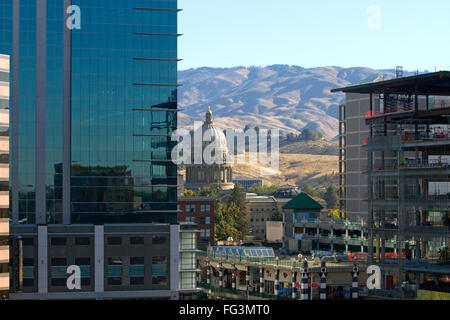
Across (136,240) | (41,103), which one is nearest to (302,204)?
(136,240)

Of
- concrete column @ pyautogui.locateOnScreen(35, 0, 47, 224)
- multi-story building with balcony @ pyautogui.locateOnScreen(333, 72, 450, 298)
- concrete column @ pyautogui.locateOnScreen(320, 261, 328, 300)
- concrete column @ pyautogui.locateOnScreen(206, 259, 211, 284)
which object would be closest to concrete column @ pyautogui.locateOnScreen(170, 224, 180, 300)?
concrete column @ pyautogui.locateOnScreen(35, 0, 47, 224)

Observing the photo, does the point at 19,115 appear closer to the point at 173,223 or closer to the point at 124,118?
the point at 124,118

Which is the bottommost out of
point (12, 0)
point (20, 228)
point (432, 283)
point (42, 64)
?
point (432, 283)

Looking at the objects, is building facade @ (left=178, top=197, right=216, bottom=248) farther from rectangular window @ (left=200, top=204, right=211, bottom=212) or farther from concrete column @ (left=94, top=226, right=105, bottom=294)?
concrete column @ (left=94, top=226, right=105, bottom=294)

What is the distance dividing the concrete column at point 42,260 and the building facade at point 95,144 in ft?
0.39

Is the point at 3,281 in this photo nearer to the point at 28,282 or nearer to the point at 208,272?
the point at 28,282

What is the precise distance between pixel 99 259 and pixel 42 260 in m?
6.75

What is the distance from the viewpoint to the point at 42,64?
105 m

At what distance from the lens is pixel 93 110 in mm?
106562

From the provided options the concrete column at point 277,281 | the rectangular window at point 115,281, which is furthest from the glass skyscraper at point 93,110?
the concrete column at point 277,281

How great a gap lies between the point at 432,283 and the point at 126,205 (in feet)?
125

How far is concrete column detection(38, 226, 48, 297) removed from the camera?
3986 inches
